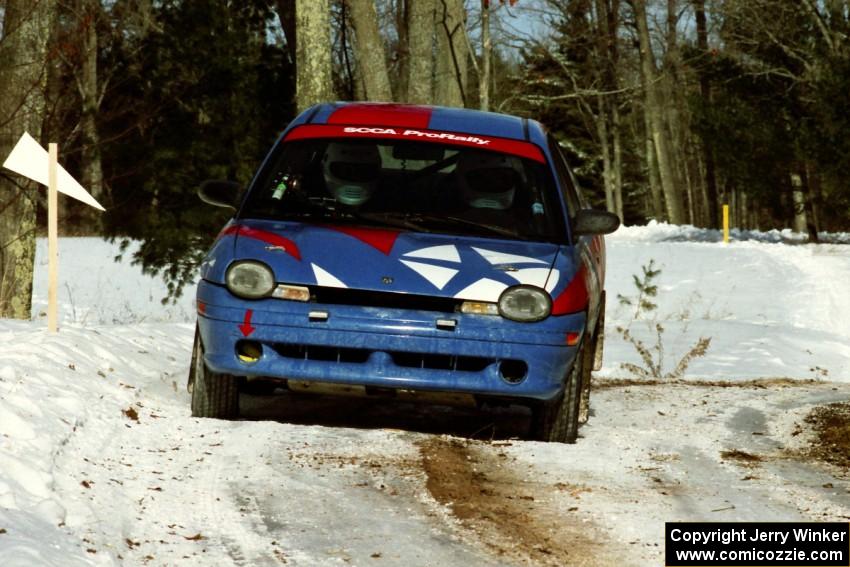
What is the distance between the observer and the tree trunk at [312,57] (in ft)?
47.3

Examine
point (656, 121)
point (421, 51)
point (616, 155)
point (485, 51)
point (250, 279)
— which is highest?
point (656, 121)

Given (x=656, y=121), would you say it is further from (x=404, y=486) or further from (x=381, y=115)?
(x=404, y=486)

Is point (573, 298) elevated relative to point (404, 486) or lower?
elevated

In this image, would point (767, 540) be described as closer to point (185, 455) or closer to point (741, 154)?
point (185, 455)

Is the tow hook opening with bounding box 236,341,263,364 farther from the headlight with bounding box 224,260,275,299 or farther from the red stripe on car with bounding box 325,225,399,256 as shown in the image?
the red stripe on car with bounding box 325,225,399,256

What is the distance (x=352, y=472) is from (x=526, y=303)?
122cm

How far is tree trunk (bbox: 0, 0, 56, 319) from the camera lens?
45.2ft

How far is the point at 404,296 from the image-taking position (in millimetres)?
6250

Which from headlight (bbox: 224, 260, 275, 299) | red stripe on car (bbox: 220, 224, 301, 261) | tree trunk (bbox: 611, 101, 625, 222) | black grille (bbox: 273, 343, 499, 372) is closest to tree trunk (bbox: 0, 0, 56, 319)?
red stripe on car (bbox: 220, 224, 301, 261)

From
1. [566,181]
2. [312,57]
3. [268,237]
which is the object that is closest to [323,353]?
[268,237]

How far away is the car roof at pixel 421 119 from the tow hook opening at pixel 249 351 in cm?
184

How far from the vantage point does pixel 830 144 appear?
2872 centimetres

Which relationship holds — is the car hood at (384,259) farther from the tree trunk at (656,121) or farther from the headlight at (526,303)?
the tree trunk at (656,121)

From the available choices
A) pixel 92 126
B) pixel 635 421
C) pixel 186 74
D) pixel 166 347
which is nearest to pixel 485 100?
pixel 186 74
